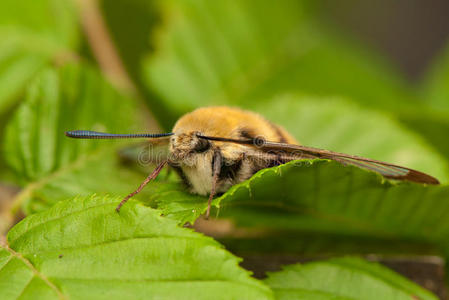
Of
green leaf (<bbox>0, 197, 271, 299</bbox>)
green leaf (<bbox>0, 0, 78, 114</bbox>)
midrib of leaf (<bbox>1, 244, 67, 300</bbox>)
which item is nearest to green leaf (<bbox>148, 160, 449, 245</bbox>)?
green leaf (<bbox>0, 197, 271, 299</bbox>)

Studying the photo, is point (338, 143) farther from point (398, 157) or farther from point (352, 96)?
point (352, 96)

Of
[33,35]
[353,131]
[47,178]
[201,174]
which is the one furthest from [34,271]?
[33,35]

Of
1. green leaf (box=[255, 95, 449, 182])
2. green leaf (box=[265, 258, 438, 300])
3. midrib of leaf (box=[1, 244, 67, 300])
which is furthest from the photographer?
green leaf (box=[255, 95, 449, 182])

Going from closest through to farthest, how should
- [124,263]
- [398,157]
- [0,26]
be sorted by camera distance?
[124,263], [398,157], [0,26]

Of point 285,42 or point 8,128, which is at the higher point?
point 285,42

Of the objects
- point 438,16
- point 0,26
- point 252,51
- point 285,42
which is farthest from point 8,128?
point 438,16

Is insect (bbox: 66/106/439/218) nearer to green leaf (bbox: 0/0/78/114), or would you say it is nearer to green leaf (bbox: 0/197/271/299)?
green leaf (bbox: 0/197/271/299)

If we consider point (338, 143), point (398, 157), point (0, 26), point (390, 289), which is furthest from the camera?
point (0, 26)
